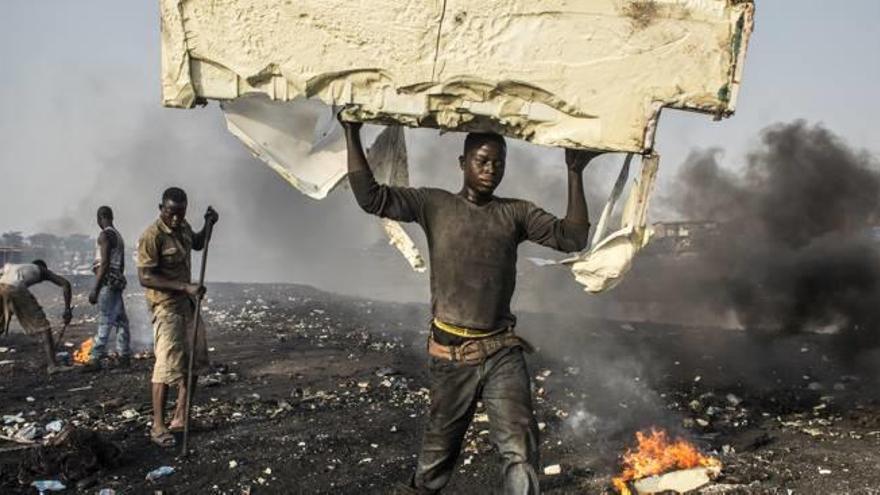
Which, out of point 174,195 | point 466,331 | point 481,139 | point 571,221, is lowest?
point 466,331

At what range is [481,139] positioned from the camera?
3.29m

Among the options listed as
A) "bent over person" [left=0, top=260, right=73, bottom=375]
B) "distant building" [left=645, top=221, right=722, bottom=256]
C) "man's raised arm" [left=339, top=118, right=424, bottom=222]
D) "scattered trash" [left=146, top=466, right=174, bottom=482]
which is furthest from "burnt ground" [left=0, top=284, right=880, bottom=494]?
"distant building" [left=645, top=221, right=722, bottom=256]

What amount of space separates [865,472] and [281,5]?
15.1 ft

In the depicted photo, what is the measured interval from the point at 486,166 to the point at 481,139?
137 millimetres

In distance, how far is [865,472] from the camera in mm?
4512

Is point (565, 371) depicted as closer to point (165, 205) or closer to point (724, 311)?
point (165, 205)

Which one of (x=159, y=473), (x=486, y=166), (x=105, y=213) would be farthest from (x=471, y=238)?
(x=105, y=213)

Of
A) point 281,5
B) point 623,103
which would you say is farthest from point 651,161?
point 281,5

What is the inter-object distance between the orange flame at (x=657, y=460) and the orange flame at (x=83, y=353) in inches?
260

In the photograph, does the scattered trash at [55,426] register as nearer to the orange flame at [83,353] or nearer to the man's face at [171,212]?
the man's face at [171,212]

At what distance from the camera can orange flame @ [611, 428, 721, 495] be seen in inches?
176

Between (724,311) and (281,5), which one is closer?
(281,5)

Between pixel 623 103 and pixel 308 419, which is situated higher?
pixel 623 103

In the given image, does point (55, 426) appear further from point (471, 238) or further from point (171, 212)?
point (471, 238)
